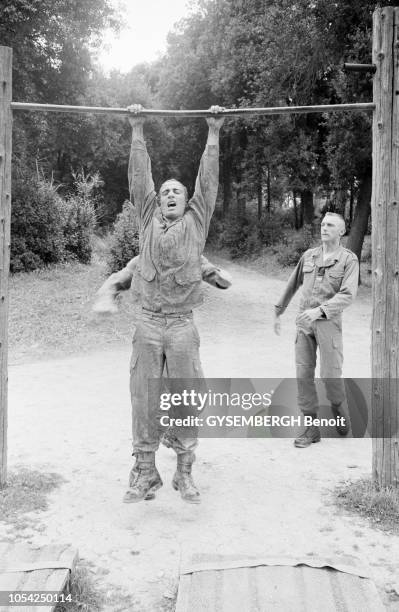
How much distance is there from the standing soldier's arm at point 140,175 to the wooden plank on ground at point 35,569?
2206 mm

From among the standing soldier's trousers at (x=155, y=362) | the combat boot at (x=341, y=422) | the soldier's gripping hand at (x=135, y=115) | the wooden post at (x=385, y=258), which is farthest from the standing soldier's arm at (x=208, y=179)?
the combat boot at (x=341, y=422)

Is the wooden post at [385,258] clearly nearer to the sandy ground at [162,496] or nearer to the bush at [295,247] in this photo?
the sandy ground at [162,496]

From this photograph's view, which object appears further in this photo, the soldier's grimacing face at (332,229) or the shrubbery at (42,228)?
the shrubbery at (42,228)

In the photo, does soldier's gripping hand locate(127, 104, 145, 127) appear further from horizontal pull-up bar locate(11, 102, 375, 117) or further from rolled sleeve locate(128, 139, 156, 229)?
rolled sleeve locate(128, 139, 156, 229)

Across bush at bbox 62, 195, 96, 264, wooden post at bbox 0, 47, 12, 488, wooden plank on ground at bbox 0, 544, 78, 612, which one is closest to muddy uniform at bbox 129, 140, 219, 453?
wooden post at bbox 0, 47, 12, 488

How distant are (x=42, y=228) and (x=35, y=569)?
51.8 feet

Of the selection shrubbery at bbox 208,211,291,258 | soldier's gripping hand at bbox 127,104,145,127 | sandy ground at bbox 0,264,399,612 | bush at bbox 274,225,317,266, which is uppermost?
shrubbery at bbox 208,211,291,258

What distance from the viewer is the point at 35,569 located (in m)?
3.21

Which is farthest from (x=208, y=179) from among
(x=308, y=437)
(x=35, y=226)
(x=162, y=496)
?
(x=35, y=226)

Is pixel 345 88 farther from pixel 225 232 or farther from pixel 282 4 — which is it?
pixel 225 232

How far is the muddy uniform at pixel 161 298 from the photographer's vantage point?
14.2ft

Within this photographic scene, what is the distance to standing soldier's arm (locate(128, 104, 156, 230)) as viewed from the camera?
14.2ft

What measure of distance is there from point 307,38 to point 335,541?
13.9 metres

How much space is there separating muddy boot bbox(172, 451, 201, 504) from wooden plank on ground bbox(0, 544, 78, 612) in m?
1.08
